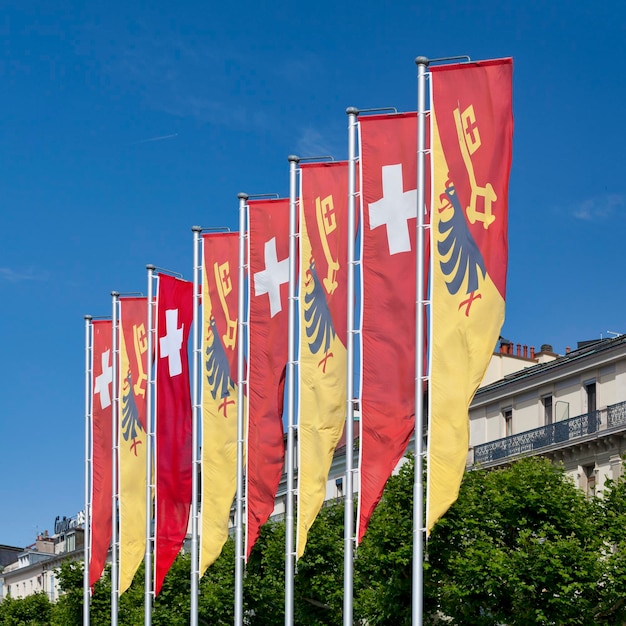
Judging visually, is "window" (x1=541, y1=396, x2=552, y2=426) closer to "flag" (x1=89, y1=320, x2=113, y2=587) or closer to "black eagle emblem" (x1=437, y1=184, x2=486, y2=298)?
"flag" (x1=89, y1=320, x2=113, y2=587)

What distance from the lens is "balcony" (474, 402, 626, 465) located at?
2746 inches

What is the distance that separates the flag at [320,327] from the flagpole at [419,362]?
14.5 ft

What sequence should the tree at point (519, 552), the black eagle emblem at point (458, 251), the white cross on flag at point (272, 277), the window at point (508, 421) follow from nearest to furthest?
1. the black eagle emblem at point (458, 251)
2. the white cross on flag at point (272, 277)
3. the tree at point (519, 552)
4. the window at point (508, 421)

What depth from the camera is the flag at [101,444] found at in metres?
54.5

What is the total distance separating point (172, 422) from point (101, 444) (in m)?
7.02

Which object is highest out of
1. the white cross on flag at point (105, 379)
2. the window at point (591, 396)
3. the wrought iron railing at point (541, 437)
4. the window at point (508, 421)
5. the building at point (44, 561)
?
the building at point (44, 561)

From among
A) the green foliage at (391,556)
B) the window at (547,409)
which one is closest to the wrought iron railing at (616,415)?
the window at (547,409)

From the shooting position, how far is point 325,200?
39.2 m

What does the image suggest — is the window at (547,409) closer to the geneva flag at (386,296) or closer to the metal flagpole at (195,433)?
the metal flagpole at (195,433)

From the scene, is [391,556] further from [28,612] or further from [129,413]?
[28,612]

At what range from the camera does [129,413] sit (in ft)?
170

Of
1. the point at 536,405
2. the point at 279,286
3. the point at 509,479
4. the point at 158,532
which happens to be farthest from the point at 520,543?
the point at 536,405

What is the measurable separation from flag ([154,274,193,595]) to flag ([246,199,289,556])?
6.41 meters

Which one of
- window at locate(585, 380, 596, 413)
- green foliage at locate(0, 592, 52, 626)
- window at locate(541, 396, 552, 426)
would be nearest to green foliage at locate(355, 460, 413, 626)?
window at locate(585, 380, 596, 413)
